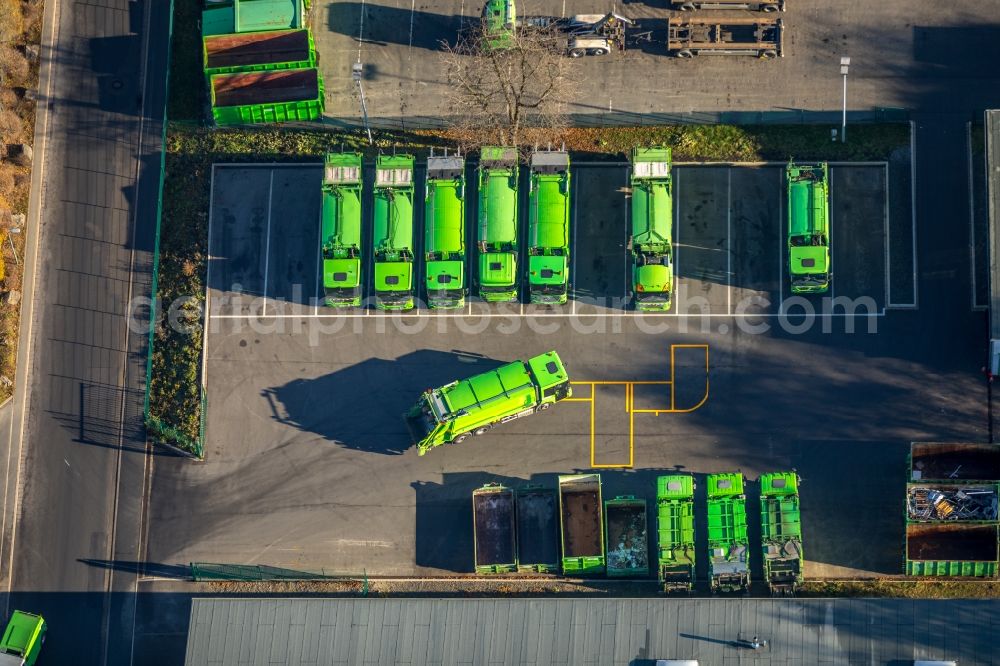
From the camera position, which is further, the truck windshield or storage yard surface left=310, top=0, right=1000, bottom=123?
storage yard surface left=310, top=0, right=1000, bottom=123

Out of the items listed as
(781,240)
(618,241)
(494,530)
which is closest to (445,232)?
(618,241)

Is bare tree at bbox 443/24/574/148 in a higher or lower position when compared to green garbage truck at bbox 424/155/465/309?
higher

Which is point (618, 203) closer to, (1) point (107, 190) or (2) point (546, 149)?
(2) point (546, 149)

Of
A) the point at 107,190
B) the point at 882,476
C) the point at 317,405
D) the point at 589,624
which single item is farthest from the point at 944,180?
the point at 107,190

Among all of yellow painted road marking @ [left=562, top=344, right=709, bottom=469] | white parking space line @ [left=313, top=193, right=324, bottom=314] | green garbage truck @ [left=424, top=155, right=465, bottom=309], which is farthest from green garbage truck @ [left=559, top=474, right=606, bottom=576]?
white parking space line @ [left=313, top=193, right=324, bottom=314]

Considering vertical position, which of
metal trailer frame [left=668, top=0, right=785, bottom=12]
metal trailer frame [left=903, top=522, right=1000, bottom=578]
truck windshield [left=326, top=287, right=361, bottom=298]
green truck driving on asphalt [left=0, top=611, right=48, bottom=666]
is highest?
metal trailer frame [left=668, top=0, right=785, bottom=12]

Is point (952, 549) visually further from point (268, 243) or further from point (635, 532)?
point (268, 243)

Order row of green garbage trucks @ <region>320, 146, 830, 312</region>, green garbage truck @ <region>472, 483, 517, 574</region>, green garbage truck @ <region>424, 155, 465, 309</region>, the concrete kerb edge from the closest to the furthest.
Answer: green garbage truck @ <region>472, 483, 517, 574</region> → row of green garbage trucks @ <region>320, 146, 830, 312</region> → green garbage truck @ <region>424, 155, 465, 309</region> → the concrete kerb edge

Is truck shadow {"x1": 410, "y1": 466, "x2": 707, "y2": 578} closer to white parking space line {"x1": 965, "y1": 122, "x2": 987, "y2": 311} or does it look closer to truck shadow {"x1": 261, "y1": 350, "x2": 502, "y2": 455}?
truck shadow {"x1": 261, "y1": 350, "x2": 502, "y2": 455}
